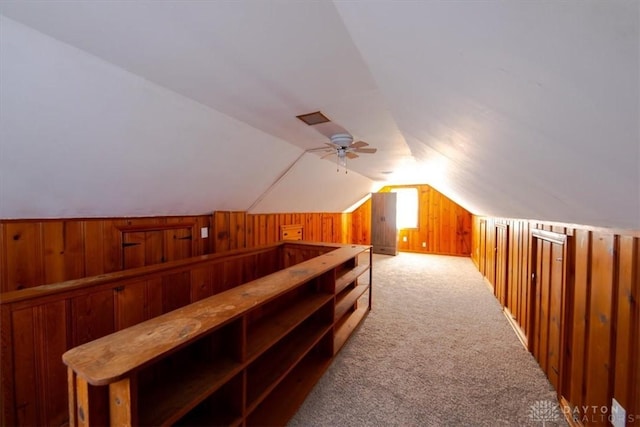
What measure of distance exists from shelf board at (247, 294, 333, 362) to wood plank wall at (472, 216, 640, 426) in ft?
5.35

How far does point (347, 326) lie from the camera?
2664mm

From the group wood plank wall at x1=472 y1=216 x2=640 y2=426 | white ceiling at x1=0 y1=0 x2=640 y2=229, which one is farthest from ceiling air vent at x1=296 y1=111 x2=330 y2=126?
wood plank wall at x1=472 y1=216 x2=640 y2=426

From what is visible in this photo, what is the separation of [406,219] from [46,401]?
7.31m

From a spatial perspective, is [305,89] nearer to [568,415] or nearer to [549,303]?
[549,303]

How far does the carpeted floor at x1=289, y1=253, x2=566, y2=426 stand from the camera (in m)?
1.59

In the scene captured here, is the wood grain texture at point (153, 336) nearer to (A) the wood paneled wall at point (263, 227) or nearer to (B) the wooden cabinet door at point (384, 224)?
(A) the wood paneled wall at point (263, 227)

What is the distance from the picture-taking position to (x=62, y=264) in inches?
71.2

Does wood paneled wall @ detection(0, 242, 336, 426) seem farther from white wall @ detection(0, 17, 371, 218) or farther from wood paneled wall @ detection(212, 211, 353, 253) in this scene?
wood paneled wall @ detection(212, 211, 353, 253)

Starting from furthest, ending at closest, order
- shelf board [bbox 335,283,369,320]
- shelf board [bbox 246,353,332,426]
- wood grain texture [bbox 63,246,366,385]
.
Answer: shelf board [bbox 335,283,369,320] → shelf board [bbox 246,353,332,426] → wood grain texture [bbox 63,246,366,385]

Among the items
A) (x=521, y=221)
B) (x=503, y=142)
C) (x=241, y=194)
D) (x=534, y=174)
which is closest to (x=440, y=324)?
(x=521, y=221)

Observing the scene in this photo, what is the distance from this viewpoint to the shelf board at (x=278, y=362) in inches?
55.0

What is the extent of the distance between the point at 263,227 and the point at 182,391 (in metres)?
3.17

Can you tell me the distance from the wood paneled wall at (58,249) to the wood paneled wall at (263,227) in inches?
33.7

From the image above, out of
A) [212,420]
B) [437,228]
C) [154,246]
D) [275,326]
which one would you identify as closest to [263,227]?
[154,246]
